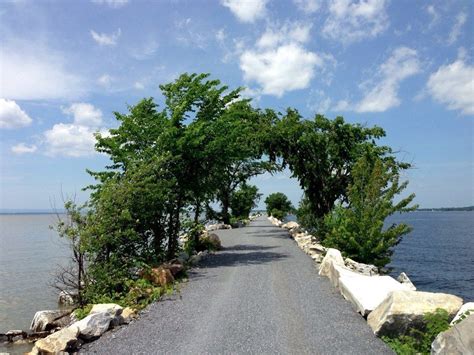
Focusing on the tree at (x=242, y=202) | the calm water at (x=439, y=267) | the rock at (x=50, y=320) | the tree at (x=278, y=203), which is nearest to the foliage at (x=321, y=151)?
the calm water at (x=439, y=267)

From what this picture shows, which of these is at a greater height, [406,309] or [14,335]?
[406,309]

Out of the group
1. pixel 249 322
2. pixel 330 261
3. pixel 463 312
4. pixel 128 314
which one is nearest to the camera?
pixel 463 312

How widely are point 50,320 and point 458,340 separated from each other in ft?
33.2

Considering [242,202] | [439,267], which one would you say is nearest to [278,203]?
[242,202]

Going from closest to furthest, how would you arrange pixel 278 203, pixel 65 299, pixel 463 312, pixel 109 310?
pixel 463 312
pixel 109 310
pixel 65 299
pixel 278 203

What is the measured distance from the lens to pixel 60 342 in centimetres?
802

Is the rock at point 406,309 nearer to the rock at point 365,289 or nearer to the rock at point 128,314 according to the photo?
the rock at point 365,289

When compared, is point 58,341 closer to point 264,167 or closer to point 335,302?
point 335,302

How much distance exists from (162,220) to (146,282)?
4.66 meters

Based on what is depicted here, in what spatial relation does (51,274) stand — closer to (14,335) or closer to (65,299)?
(65,299)

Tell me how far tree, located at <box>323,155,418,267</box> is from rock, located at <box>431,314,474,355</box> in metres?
9.25

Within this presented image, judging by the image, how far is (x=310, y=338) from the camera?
811 centimetres

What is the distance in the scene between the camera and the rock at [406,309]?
7898 millimetres

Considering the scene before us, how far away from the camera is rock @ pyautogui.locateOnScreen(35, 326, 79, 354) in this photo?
7.84 metres
